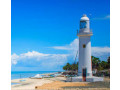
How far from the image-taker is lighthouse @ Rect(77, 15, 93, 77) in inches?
658

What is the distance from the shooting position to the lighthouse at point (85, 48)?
16719 mm

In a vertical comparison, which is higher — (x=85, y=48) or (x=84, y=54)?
(x=85, y=48)

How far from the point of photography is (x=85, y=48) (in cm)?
1705

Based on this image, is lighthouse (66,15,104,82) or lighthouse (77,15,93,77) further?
lighthouse (77,15,93,77)

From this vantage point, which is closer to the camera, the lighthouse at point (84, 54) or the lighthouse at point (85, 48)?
the lighthouse at point (84, 54)

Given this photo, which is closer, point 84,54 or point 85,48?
point 84,54
